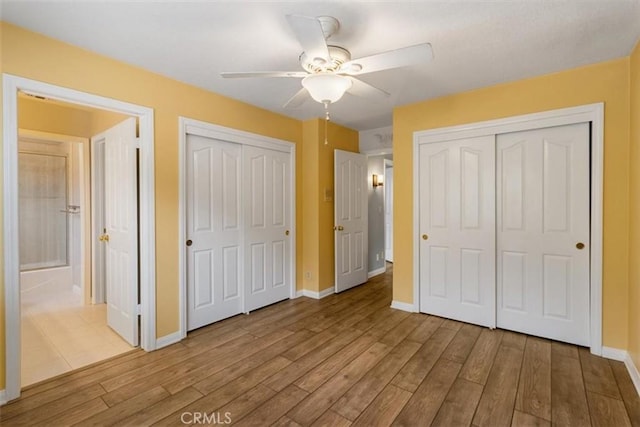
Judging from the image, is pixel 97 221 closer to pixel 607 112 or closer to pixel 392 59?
pixel 392 59

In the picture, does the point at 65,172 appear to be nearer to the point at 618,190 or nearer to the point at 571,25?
the point at 571,25

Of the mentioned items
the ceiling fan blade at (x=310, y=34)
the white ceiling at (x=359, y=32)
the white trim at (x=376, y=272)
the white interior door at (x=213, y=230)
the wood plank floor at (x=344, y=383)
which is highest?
the white ceiling at (x=359, y=32)

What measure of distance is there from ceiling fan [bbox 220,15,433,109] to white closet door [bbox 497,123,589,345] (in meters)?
1.76

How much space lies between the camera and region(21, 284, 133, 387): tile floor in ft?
7.69

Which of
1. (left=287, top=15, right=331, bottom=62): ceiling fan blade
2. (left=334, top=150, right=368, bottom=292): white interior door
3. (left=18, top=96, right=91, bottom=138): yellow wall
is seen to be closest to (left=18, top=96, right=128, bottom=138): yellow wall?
(left=18, top=96, right=91, bottom=138): yellow wall

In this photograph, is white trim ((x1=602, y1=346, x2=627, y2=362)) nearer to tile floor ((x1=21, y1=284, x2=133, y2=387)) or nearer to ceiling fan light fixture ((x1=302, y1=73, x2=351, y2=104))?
ceiling fan light fixture ((x1=302, y1=73, x2=351, y2=104))

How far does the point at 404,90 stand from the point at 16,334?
12.1 ft

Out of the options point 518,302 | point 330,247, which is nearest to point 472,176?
point 518,302

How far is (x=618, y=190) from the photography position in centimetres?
243

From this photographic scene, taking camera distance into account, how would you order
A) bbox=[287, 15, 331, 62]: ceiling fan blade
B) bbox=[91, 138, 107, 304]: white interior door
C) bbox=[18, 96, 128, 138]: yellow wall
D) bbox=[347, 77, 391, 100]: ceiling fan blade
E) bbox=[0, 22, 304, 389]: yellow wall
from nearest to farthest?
bbox=[287, 15, 331, 62]: ceiling fan blade
bbox=[0, 22, 304, 389]: yellow wall
bbox=[347, 77, 391, 100]: ceiling fan blade
bbox=[18, 96, 128, 138]: yellow wall
bbox=[91, 138, 107, 304]: white interior door

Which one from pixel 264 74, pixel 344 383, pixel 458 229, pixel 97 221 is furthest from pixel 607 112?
pixel 97 221

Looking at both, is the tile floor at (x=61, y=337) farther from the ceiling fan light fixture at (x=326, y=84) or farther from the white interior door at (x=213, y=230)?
the ceiling fan light fixture at (x=326, y=84)

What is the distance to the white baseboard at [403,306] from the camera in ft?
11.5

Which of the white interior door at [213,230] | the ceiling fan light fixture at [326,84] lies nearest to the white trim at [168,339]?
the white interior door at [213,230]
